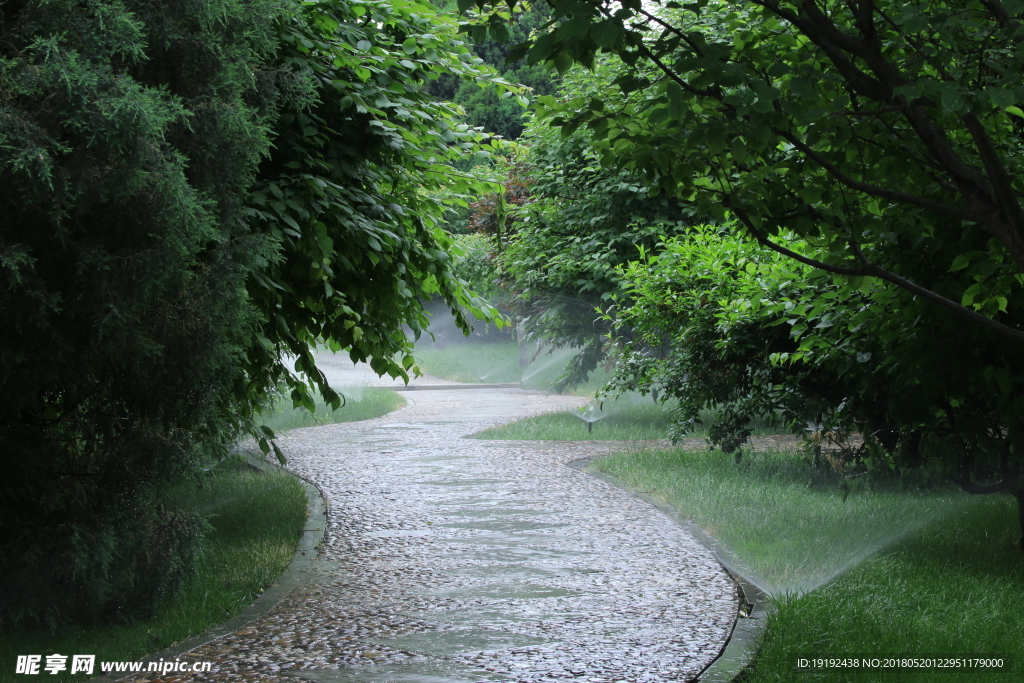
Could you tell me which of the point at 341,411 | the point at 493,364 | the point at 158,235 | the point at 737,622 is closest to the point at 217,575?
the point at 158,235

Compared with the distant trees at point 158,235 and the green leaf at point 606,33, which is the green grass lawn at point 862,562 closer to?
the green leaf at point 606,33

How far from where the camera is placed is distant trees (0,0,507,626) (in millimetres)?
3881

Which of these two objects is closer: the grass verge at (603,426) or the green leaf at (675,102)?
the green leaf at (675,102)

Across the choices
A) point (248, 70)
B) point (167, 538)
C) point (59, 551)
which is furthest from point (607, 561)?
point (248, 70)

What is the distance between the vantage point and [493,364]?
36.7 meters

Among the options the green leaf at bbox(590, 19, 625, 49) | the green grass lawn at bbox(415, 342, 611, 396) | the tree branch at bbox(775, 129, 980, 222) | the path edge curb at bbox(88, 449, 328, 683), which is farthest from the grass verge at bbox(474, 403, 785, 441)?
the green leaf at bbox(590, 19, 625, 49)

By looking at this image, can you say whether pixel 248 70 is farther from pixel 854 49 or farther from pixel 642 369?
pixel 642 369

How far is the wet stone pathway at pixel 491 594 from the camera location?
4.61 meters

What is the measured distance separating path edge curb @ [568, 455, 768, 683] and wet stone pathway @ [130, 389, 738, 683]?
71mm

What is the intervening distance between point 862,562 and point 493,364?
101ft

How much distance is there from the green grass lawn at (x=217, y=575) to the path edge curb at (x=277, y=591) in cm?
5

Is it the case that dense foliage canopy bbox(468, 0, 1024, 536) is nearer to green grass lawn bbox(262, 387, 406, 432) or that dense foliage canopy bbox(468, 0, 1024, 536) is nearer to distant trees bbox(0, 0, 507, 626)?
distant trees bbox(0, 0, 507, 626)

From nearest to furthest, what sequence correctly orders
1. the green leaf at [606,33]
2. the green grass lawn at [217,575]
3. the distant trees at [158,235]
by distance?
1. the green leaf at [606,33]
2. the distant trees at [158,235]
3. the green grass lawn at [217,575]

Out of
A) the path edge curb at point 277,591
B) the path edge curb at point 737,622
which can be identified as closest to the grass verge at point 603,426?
the path edge curb at point 277,591
